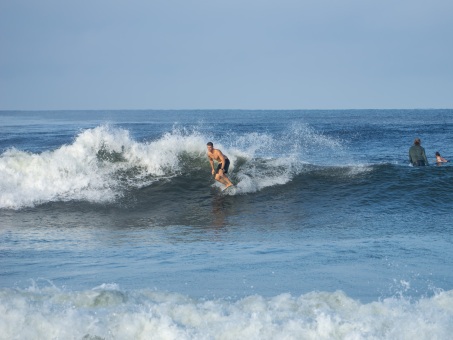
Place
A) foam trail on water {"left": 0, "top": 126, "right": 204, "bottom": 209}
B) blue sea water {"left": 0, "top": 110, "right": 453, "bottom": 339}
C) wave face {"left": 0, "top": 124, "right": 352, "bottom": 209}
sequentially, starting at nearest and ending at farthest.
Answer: blue sea water {"left": 0, "top": 110, "right": 453, "bottom": 339}, foam trail on water {"left": 0, "top": 126, "right": 204, "bottom": 209}, wave face {"left": 0, "top": 124, "right": 352, "bottom": 209}

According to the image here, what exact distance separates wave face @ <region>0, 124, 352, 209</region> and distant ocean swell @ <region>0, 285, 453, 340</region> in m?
9.23

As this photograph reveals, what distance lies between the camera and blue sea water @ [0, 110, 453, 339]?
5934 millimetres

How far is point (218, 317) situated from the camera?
6.08m

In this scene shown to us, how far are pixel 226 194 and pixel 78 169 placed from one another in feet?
14.7

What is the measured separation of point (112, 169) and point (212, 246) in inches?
341

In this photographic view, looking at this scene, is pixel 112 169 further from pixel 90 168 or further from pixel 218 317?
pixel 218 317

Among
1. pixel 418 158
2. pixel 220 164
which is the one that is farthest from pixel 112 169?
pixel 418 158

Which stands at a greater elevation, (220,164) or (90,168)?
(220,164)

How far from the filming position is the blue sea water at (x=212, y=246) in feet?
19.5

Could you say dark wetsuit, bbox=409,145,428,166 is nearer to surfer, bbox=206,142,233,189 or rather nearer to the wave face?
the wave face

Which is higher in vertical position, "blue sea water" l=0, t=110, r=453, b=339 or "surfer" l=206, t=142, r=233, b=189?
"surfer" l=206, t=142, r=233, b=189

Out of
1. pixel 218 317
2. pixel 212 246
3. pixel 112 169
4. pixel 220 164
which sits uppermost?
pixel 220 164

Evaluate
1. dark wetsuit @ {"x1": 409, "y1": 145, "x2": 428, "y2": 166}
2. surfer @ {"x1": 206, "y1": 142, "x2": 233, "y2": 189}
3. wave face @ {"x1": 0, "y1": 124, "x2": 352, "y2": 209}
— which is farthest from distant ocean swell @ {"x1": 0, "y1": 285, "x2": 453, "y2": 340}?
dark wetsuit @ {"x1": 409, "y1": 145, "x2": 428, "y2": 166}

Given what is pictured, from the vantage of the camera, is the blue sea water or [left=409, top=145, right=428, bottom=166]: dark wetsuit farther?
[left=409, top=145, right=428, bottom=166]: dark wetsuit
